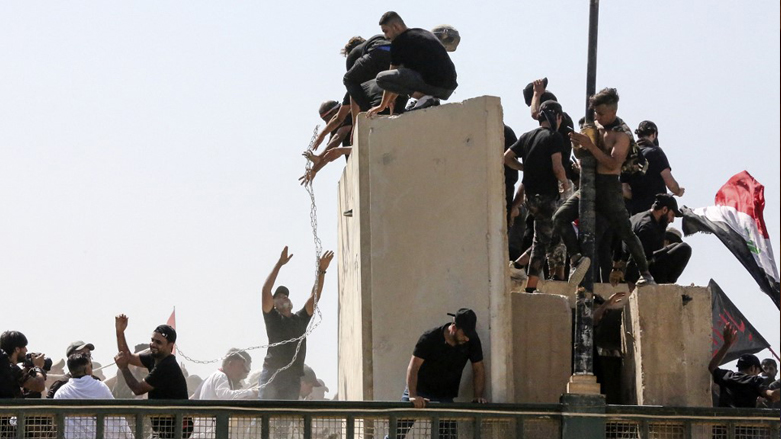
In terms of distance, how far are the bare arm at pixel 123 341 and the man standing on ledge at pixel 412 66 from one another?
287 cm

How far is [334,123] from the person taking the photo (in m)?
15.9

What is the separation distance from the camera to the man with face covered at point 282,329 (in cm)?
1550

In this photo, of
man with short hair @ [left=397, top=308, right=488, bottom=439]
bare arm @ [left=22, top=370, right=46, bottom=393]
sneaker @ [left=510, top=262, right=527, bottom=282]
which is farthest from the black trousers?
bare arm @ [left=22, top=370, right=46, bottom=393]

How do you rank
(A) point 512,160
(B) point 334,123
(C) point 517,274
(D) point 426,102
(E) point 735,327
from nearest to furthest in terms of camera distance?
(D) point 426,102, (A) point 512,160, (C) point 517,274, (B) point 334,123, (E) point 735,327

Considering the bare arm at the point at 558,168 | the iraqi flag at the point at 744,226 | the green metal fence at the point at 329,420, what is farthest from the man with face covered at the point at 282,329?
the iraqi flag at the point at 744,226

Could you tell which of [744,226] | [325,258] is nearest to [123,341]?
[325,258]

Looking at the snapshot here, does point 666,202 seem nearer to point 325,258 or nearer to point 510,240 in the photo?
point 510,240

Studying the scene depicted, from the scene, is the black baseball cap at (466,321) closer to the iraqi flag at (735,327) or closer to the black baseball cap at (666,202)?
the black baseball cap at (666,202)

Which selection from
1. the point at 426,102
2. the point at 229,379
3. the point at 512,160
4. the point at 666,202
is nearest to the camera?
the point at 426,102

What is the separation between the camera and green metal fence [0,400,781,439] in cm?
1188

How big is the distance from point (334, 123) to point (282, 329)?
2085mm

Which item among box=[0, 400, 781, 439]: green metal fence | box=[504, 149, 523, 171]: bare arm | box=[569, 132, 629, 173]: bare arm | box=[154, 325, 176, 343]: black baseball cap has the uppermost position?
box=[504, 149, 523, 171]: bare arm

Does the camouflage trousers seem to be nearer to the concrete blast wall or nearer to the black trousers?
the black trousers

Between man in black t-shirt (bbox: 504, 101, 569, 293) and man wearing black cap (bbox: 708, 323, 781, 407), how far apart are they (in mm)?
1793
